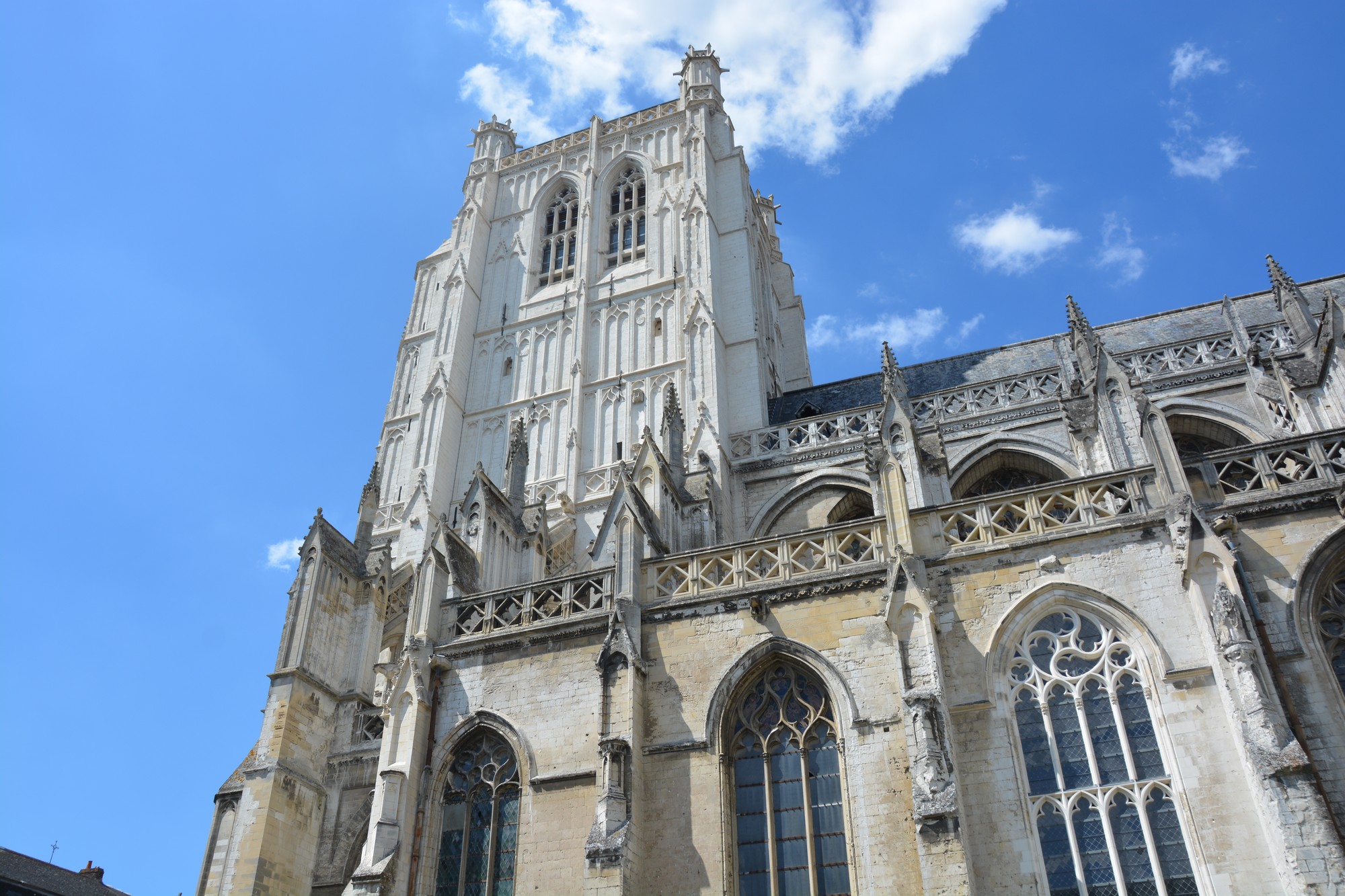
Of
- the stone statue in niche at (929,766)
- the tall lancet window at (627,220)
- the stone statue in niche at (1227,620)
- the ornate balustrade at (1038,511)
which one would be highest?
the tall lancet window at (627,220)

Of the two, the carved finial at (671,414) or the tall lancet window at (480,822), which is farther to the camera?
the carved finial at (671,414)

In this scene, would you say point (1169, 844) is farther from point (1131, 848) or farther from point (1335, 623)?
point (1335, 623)

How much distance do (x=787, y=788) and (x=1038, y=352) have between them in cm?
1549

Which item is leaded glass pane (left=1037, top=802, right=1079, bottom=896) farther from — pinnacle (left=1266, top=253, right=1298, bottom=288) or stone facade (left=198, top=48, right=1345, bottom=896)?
pinnacle (left=1266, top=253, right=1298, bottom=288)

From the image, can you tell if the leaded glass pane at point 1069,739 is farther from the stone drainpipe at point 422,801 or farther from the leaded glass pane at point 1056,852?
the stone drainpipe at point 422,801

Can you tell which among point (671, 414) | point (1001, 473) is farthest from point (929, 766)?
point (1001, 473)

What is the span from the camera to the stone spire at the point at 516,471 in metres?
22.0

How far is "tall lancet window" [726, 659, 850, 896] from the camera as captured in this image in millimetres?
11289

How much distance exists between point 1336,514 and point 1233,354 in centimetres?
1057

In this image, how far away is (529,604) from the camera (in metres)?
14.4

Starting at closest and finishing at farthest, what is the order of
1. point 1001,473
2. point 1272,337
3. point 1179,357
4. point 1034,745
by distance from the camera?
point 1034,745
point 1272,337
point 1179,357
point 1001,473

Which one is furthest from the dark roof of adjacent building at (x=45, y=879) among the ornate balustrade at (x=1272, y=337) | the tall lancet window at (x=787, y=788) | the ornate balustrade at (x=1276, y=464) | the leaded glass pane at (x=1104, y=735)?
the ornate balustrade at (x=1272, y=337)

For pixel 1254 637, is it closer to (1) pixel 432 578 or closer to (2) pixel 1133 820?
(2) pixel 1133 820

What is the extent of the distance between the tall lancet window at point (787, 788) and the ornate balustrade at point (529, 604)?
8.52ft
